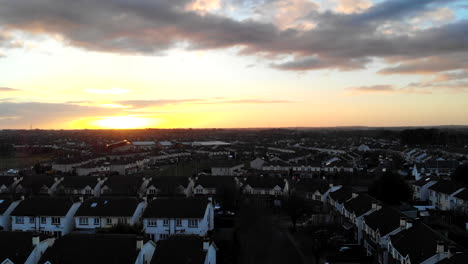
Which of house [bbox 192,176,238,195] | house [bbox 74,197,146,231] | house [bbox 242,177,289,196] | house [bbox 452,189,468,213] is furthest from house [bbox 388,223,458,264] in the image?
house [bbox 242,177,289,196]

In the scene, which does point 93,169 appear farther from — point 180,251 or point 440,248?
point 440,248

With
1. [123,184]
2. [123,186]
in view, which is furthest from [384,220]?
[123,184]

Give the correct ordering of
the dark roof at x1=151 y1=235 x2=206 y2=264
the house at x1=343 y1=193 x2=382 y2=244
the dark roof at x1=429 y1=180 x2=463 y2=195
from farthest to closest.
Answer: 1. the dark roof at x1=429 y1=180 x2=463 y2=195
2. the house at x1=343 y1=193 x2=382 y2=244
3. the dark roof at x1=151 y1=235 x2=206 y2=264

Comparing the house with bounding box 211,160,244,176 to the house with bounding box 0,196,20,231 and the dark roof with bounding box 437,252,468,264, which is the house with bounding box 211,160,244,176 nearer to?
the house with bounding box 0,196,20,231

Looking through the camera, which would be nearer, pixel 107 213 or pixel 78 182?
pixel 107 213

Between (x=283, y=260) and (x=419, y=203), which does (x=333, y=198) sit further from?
(x=283, y=260)

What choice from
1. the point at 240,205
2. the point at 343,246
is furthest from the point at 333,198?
the point at 343,246

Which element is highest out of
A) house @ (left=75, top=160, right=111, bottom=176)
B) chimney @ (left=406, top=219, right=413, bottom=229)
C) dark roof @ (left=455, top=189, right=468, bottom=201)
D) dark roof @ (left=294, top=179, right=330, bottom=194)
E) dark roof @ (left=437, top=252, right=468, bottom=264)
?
chimney @ (left=406, top=219, right=413, bottom=229)
